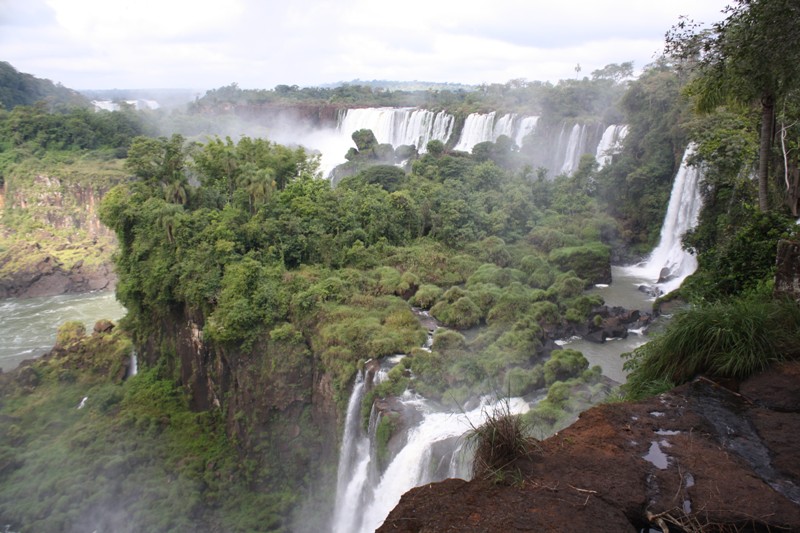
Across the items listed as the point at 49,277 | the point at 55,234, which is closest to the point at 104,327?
the point at 49,277

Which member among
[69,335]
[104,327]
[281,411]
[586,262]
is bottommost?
[69,335]

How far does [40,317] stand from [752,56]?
1369 inches

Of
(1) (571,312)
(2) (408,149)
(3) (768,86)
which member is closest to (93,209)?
(2) (408,149)

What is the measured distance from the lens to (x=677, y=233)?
2253 cm

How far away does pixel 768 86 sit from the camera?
7988mm

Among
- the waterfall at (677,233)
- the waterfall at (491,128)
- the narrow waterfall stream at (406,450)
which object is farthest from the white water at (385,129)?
the narrow waterfall stream at (406,450)

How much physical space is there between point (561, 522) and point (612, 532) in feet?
1.03

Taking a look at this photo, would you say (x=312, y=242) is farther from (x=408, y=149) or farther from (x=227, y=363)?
(x=408, y=149)

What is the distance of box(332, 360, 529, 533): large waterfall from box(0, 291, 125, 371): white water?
2027 centimetres

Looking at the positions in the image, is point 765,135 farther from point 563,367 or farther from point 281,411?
point 281,411

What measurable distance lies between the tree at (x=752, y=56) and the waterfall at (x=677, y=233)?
1251cm

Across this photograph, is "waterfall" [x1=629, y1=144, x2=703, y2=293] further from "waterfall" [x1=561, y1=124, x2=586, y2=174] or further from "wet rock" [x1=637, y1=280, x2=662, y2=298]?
"waterfall" [x1=561, y1=124, x2=586, y2=174]

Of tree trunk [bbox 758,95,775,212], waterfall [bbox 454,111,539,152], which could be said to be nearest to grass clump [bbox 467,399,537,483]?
tree trunk [bbox 758,95,775,212]

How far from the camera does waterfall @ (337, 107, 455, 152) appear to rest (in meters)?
42.2
